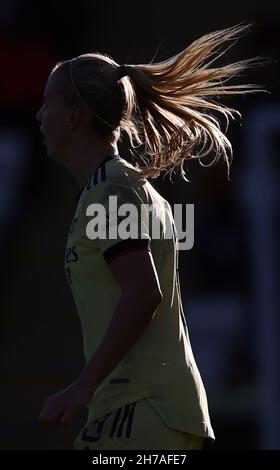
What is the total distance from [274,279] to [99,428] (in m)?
3.07

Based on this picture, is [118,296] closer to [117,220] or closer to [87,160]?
[117,220]

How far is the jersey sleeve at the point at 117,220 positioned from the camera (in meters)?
2.61

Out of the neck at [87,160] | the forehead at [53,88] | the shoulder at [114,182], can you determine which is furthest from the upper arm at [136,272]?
the forehead at [53,88]

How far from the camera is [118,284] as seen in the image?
263 cm

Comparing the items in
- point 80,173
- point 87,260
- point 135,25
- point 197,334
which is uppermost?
point 135,25

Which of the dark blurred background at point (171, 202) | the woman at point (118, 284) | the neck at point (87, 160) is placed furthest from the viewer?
the dark blurred background at point (171, 202)

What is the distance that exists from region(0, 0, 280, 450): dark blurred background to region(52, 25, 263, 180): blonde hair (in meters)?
2.37

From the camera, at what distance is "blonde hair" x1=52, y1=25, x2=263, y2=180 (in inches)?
115

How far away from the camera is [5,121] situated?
6.15 meters

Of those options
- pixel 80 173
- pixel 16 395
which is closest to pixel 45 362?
pixel 16 395

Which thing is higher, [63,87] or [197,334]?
[63,87]

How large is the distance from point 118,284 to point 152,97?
0.69 metres

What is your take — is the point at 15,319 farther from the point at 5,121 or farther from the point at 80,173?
the point at 80,173

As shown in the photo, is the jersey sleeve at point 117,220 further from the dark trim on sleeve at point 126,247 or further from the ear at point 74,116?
the ear at point 74,116
